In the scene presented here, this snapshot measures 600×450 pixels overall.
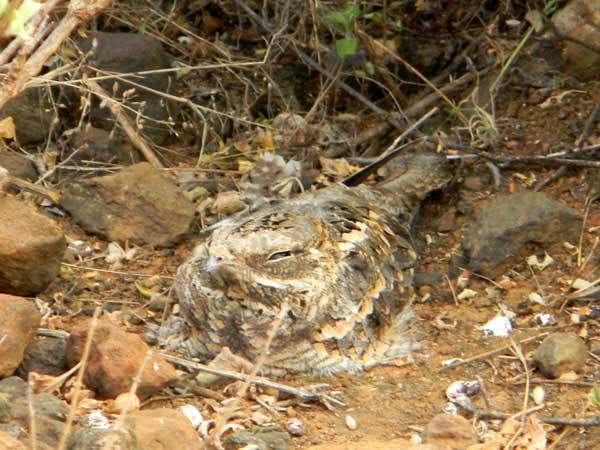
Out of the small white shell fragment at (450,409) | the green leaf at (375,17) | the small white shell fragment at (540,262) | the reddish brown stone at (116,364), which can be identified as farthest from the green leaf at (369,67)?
the reddish brown stone at (116,364)

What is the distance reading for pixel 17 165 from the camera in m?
5.41

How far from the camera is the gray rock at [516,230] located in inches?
188

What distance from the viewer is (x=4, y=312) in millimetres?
3662

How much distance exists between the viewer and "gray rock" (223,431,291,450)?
3477mm

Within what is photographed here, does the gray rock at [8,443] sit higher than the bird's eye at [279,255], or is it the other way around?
the gray rock at [8,443]

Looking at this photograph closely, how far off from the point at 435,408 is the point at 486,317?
793mm

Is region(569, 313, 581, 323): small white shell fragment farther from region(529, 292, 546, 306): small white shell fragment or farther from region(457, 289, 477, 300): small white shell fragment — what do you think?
region(457, 289, 477, 300): small white shell fragment

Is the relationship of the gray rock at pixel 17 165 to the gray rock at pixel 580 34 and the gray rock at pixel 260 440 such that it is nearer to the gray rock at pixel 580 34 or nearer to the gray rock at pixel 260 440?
the gray rock at pixel 260 440

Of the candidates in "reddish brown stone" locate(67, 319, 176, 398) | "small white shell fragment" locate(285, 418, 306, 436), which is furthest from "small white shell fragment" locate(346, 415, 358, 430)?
"reddish brown stone" locate(67, 319, 176, 398)

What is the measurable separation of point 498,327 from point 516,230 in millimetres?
559

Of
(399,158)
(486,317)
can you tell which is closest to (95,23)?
(399,158)

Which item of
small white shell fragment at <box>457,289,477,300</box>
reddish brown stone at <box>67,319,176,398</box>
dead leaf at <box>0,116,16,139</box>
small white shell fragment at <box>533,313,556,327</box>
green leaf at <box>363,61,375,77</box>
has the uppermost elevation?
dead leaf at <box>0,116,16,139</box>

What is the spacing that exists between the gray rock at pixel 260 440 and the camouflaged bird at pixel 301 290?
49 centimetres

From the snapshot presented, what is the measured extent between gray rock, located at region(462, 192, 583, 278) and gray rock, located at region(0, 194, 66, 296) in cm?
196
